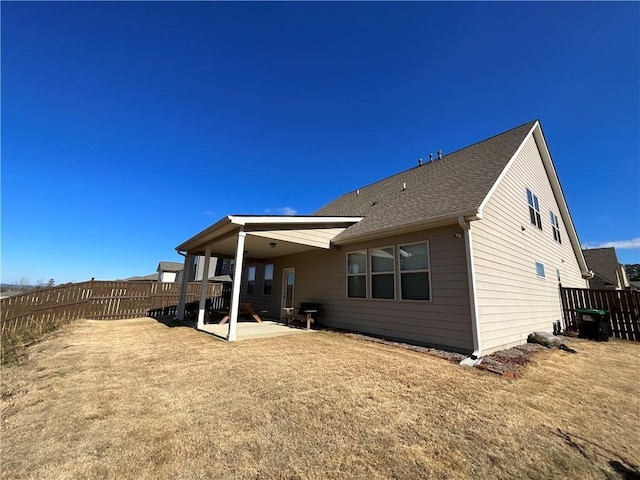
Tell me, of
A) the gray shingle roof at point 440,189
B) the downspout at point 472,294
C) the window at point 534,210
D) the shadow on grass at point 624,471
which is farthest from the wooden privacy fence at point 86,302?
the window at point 534,210

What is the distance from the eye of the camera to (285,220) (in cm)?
792

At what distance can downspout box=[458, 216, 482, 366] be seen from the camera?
5.49 metres

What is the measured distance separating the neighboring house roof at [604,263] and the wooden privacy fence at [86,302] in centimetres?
2866

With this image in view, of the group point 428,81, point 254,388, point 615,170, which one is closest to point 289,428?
point 254,388

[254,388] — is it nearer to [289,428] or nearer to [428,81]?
[289,428]

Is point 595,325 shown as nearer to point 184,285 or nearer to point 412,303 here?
point 412,303

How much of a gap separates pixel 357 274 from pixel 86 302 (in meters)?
11.4

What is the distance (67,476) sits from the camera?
200 centimetres

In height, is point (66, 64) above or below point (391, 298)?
above

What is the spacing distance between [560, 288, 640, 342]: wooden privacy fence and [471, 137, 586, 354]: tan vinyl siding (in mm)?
791

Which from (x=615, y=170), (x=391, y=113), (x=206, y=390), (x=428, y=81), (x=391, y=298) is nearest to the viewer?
(x=206, y=390)

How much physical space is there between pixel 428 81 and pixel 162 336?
12.4 metres

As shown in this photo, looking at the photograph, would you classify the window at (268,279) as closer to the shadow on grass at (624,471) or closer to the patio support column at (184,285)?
the patio support column at (184,285)

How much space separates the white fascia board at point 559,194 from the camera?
1046cm
